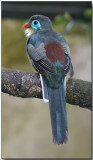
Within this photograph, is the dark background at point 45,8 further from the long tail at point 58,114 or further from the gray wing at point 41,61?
the long tail at point 58,114

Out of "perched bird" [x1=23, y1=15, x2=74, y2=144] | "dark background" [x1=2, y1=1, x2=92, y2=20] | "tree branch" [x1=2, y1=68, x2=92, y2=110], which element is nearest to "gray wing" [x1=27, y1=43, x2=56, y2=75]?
"perched bird" [x1=23, y1=15, x2=74, y2=144]

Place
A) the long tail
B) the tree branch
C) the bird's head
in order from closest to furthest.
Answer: the long tail < the tree branch < the bird's head

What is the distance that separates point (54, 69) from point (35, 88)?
0.20 m

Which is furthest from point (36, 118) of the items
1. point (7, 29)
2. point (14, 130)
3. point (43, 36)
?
point (43, 36)

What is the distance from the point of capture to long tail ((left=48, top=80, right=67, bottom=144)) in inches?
58.5

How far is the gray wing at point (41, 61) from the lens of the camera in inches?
65.0

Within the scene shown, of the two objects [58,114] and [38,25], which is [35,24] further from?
[58,114]

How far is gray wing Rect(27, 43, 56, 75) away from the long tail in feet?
0.40

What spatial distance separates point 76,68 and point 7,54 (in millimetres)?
1020

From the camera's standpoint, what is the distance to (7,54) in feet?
13.3

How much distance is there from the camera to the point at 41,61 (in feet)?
5.55

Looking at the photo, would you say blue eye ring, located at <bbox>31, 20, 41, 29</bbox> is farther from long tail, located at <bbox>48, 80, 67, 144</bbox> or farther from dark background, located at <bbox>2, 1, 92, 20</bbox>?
dark background, located at <bbox>2, 1, 92, 20</bbox>

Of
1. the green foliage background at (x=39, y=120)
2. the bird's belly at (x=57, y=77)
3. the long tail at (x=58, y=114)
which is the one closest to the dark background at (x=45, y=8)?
the green foliage background at (x=39, y=120)

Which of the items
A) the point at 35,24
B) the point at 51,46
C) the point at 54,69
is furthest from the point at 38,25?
the point at 54,69
